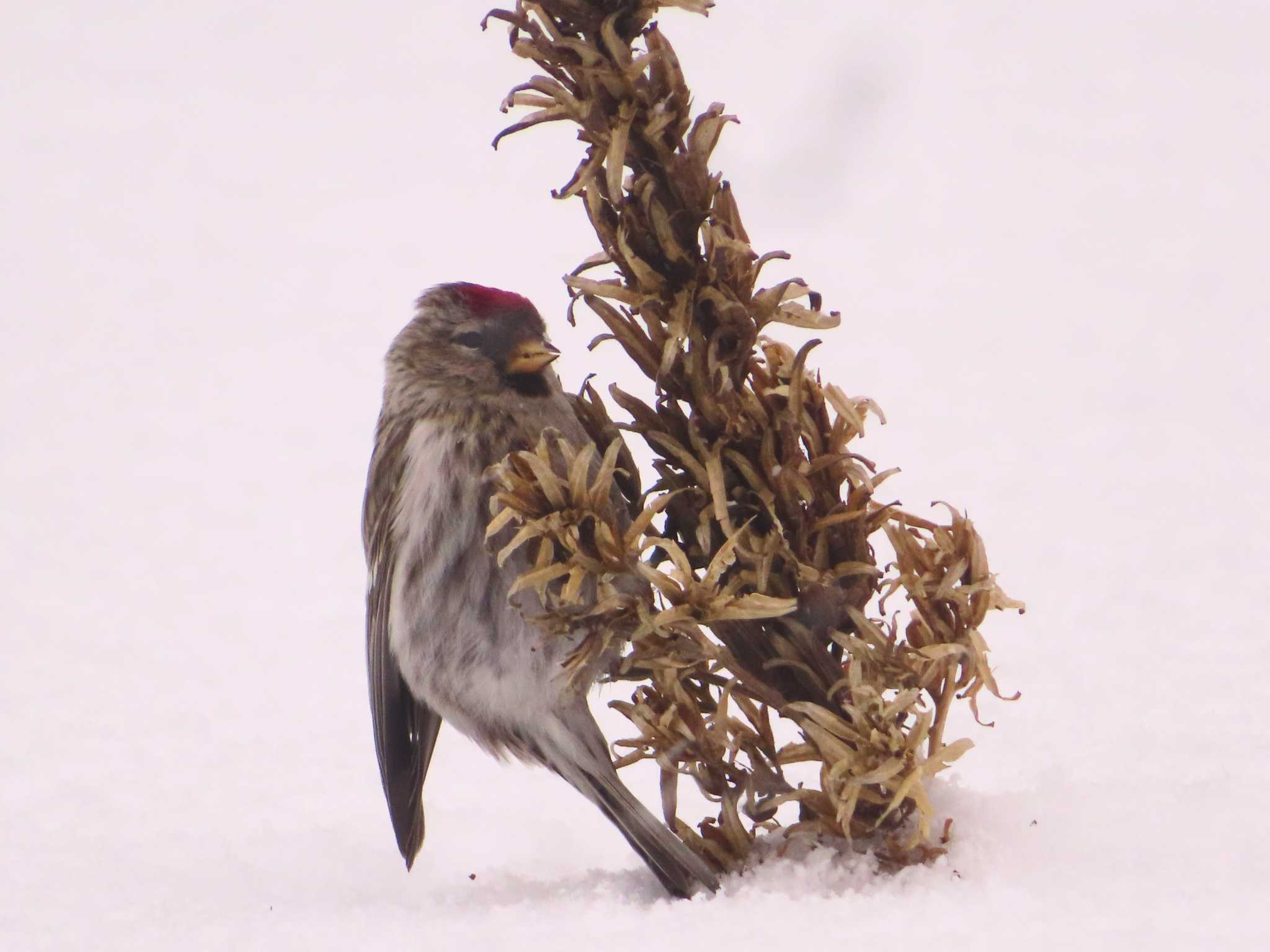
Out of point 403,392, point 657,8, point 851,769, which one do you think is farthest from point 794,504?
point 403,392

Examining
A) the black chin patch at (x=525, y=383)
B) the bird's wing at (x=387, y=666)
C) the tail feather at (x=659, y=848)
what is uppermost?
the black chin patch at (x=525, y=383)

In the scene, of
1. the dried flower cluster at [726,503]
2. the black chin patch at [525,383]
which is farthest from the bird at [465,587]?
the dried flower cluster at [726,503]

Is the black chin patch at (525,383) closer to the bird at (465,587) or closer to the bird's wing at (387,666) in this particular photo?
the bird at (465,587)

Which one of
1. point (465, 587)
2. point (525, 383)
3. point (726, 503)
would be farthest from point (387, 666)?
point (726, 503)

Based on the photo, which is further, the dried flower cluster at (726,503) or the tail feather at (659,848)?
the tail feather at (659,848)

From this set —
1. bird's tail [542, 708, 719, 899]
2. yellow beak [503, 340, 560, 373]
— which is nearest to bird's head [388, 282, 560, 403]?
yellow beak [503, 340, 560, 373]

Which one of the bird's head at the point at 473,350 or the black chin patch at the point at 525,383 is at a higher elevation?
the bird's head at the point at 473,350

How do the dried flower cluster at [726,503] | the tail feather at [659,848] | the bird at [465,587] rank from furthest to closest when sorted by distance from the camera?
1. the bird at [465,587]
2. the tail feather at [659,848]
3. the dried flower cluster at [726,503]

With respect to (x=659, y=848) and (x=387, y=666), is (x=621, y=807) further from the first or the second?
(x=387, y=666)
